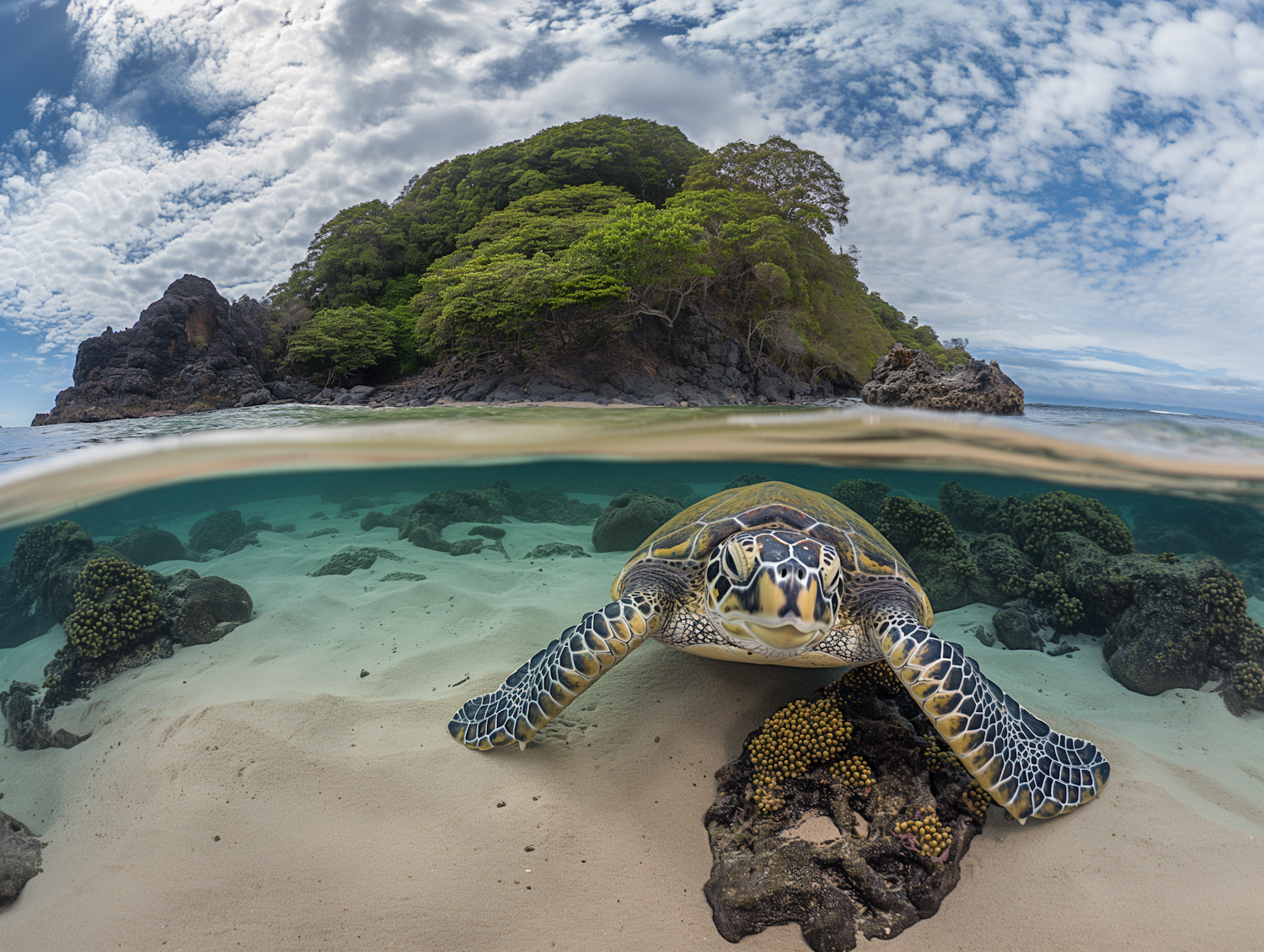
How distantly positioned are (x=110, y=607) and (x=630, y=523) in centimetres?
604

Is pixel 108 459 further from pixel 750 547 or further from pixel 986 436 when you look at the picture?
pixel 986 436

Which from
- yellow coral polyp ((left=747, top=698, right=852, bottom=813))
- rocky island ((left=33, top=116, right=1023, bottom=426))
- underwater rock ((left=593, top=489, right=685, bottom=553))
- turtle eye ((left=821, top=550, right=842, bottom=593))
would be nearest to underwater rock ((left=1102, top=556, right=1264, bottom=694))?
yellow coral polyp ((left=747, top=698, right=852, bottom=813))

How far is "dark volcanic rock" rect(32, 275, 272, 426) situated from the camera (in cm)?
1811

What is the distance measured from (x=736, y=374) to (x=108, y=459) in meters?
20.5

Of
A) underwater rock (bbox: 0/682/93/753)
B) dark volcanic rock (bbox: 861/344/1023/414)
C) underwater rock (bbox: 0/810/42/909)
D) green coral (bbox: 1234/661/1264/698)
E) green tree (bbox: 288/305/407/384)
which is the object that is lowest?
underwater rock (bbox: 0/682/93/753)

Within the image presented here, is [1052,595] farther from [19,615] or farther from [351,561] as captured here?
[19,615]

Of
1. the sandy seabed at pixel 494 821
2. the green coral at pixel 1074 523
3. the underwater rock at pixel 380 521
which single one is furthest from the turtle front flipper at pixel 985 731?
the underwater rock at pixel 380 521

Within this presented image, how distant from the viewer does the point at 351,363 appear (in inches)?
957

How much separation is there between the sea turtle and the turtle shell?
0.01 m

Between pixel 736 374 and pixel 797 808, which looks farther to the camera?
pixel 736 374

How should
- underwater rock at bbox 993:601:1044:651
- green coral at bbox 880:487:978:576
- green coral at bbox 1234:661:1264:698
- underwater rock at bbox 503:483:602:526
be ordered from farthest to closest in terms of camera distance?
underwater rock at bbox 503:483:602:526 < green coral at bbox 880:487:978:576 < underwater rock at bbox 993:601:1044:651 < green coral at bbox 1234:661:1264:698

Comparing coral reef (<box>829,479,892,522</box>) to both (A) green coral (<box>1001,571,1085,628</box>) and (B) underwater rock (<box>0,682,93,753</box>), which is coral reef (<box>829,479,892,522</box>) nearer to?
(A) green coral (<box>1001,571,1085,628</box>)

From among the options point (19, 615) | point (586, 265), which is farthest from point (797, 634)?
point (586, 265)

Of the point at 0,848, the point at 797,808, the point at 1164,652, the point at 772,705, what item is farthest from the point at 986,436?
the point at 0,848
